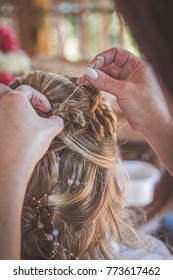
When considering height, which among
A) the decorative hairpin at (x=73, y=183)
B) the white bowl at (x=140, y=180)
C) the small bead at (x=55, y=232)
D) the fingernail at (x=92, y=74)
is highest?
the fingernail at (x=92, y=74)

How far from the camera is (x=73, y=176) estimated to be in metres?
0.88

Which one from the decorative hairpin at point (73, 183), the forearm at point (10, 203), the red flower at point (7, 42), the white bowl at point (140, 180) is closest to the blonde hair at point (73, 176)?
the decorative hairpin at point (73, 183)

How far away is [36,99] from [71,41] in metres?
0.85

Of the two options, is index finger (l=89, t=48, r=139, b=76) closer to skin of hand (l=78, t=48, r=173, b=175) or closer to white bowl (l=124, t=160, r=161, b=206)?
skin of hand (l=78, t=48, r=173, b=175)

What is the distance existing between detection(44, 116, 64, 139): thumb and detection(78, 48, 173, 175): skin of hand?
0.09m

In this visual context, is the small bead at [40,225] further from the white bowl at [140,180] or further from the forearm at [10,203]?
the white bowl at [140,180]

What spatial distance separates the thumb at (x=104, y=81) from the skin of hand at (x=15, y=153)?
131 mm

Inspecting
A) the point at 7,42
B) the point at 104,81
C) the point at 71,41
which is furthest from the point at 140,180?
the point at 7,42

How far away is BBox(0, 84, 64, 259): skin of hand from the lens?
2.35 ft

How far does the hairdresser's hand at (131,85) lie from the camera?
869 mm

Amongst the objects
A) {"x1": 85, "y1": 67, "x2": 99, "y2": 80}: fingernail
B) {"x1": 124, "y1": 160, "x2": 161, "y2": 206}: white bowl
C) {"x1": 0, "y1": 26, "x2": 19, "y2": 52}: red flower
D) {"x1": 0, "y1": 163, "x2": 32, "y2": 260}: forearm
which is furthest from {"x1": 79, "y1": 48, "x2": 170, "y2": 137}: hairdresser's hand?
{"x1": 0, "y1": 26, "x2": 19, "y2": 52}: red flower

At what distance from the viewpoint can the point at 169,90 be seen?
2.22 ft
